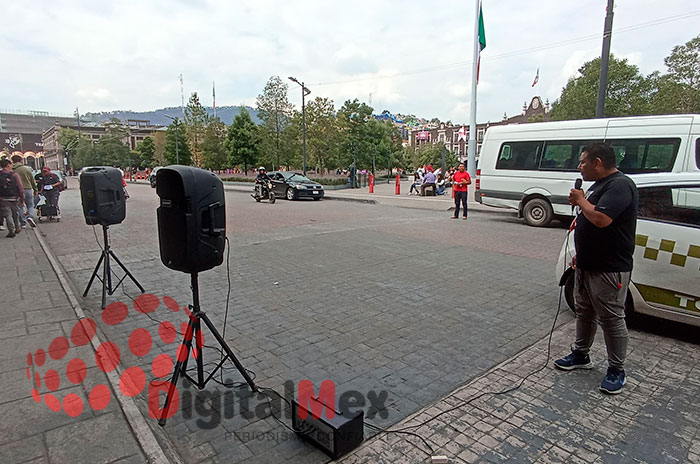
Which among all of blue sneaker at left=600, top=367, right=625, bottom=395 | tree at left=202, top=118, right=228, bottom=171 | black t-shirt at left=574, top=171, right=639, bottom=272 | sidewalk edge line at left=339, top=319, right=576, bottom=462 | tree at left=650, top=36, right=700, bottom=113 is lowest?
sidewalk edge line at left=339, top=319, right=576, bottom=462

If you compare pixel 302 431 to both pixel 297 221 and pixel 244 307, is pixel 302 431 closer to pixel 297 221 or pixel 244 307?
pixel 244 307

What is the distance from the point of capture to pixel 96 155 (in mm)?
79688

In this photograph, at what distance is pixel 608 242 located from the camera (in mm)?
3193

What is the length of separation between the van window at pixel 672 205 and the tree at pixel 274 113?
33558 millimetres

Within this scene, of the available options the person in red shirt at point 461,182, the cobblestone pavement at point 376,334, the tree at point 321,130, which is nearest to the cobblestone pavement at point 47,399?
the cobblestone pavement at point 376,334

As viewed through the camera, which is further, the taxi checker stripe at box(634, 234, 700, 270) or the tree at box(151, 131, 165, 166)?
the tree at box(151, 131, 165, 166)

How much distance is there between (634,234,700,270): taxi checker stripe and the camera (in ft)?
13.1

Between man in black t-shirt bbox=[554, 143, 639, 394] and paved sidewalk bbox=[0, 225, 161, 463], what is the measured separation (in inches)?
136

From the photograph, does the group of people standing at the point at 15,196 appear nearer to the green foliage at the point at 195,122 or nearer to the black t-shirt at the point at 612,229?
the black t-shirt at the point at 612,229

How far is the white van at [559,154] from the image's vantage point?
388 inches

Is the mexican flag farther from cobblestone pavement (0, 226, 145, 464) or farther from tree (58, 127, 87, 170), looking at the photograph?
tree (58, 127, 87, 170)

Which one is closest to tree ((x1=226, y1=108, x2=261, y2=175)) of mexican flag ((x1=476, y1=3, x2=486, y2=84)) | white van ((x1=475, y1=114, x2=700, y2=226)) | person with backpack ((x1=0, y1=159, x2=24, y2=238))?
mexican flag ((x1=476, y1=3, x2=486, y2=84))

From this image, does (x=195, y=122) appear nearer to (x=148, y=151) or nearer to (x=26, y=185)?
(x=148, y=151)

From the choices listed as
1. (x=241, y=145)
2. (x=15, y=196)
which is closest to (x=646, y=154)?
(x=15, y=196)
